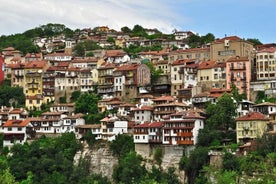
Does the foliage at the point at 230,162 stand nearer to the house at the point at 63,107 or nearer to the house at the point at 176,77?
the house at the point at 176,77

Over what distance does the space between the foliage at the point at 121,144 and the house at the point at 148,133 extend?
82 cm

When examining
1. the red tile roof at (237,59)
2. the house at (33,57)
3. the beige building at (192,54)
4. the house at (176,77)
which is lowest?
the house at (176,77)

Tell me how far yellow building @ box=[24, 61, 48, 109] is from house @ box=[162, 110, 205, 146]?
22809mm

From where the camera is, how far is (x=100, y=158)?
57.1 meters

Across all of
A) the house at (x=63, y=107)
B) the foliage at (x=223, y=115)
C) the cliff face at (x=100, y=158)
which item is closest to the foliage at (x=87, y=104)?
the house at (x=63, y=107)

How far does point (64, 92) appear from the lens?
73500mm

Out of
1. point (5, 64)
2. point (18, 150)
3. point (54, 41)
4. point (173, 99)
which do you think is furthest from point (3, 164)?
point (54, 41)

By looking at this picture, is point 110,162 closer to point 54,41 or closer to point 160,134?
point 160,134

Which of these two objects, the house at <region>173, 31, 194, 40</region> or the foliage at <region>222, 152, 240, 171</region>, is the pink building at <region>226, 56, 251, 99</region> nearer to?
the foliage at <region>222, 152, 240, 171</region>

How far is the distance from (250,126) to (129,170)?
421 inches

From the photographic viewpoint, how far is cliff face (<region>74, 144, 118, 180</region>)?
56125 millimetres

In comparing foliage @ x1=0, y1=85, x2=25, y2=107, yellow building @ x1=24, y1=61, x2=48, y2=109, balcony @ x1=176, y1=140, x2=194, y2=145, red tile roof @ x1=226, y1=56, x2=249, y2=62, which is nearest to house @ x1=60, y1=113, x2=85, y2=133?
yellow building @ x1=24, y1=61, x2=48, y2=109

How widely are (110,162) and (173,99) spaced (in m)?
9.63

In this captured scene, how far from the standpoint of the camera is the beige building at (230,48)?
66.7 metres
